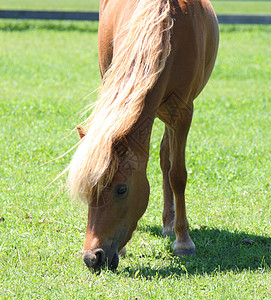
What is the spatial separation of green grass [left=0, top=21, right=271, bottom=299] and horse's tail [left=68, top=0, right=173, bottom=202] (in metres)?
0.35

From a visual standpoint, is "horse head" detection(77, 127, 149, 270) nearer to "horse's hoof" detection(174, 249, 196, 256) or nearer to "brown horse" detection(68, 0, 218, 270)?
"brown horse" detection(68, 0, 218, 270)

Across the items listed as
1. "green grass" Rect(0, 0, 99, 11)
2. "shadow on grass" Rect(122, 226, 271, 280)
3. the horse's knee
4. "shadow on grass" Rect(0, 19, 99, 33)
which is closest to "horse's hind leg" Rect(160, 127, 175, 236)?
"shadow on grass" Rect(122, 226, 271, 280)

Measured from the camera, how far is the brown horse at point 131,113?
3.16 meters

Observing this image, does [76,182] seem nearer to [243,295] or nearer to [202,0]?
[243,295]

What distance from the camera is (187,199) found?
5.36 metres

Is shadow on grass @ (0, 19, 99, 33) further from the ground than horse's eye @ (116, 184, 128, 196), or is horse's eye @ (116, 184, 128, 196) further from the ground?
horse's eye @ (116, 184, 128, 196)

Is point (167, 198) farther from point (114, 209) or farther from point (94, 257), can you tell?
point (94, 257)

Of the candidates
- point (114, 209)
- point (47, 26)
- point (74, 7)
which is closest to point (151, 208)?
point (114, 209)

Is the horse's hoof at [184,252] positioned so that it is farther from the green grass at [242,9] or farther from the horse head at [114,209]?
the green grass at [242,9]

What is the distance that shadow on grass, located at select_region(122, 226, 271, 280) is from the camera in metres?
3.83

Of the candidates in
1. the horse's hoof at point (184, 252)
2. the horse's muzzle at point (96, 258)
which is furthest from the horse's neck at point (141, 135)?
the horse's hoof at point (184, 252)

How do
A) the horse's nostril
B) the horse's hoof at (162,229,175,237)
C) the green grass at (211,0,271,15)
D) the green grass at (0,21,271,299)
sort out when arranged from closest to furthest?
the horse's nostril < the green grass at (0,21,271,299) < the horse's hoof at (162,229,175,237) < the green grass at (211,0,271,15)

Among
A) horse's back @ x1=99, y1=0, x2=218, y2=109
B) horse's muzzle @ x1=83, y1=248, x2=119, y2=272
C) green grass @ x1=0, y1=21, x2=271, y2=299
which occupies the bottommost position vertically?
green grass @ x1=0, y1=21, x2=271, y2=299

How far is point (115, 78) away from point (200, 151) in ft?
11.7
